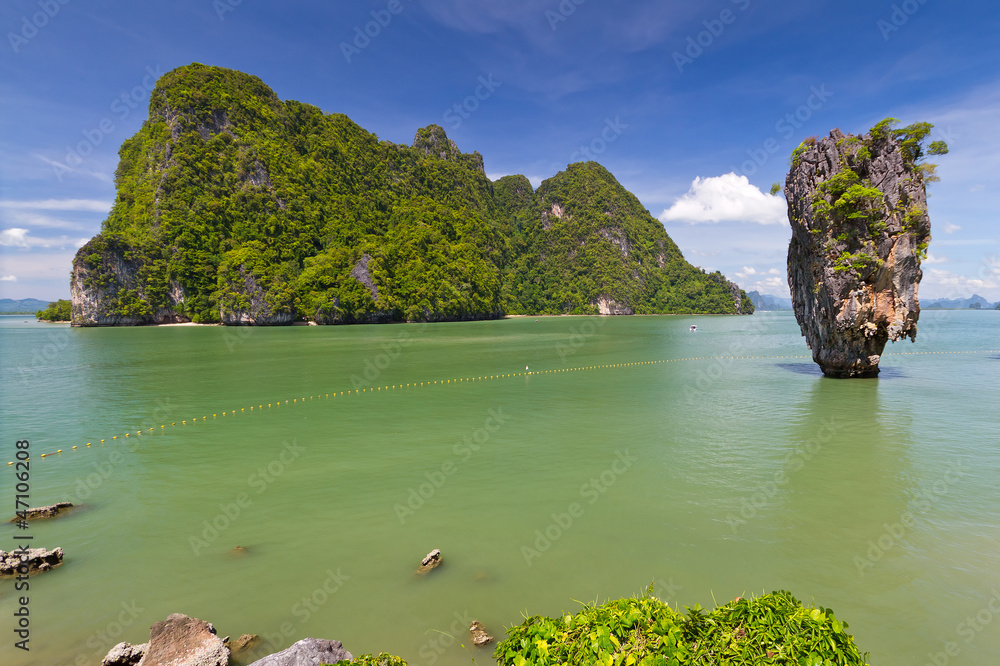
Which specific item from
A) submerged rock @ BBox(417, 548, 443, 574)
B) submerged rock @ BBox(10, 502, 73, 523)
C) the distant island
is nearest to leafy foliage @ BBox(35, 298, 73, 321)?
the distant island

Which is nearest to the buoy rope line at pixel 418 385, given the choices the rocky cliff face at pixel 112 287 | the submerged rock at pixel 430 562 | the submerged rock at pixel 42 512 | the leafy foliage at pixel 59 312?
the submerged rock at pixel 42 512

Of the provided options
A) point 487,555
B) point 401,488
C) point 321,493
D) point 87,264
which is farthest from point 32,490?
point 87,264

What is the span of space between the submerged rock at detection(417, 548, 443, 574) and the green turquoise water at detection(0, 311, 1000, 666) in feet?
0.77

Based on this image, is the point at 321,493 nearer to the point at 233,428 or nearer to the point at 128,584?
the point at 128,584

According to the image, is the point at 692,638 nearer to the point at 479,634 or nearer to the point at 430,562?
the point at 479,634

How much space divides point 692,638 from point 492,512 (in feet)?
22.6

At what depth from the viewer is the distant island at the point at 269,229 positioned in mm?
106562

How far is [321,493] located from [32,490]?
754 cm

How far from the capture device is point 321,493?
11070 mm

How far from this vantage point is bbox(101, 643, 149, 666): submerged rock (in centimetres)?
540

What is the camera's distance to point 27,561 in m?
7.55

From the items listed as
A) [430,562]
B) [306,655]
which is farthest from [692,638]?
[430,562]

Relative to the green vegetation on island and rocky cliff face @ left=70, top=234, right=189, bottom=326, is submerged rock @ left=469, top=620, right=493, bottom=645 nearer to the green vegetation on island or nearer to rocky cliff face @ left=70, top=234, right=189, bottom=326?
the green vegetation on island

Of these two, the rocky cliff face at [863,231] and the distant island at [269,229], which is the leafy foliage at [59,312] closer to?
the distant island at [269,229]
